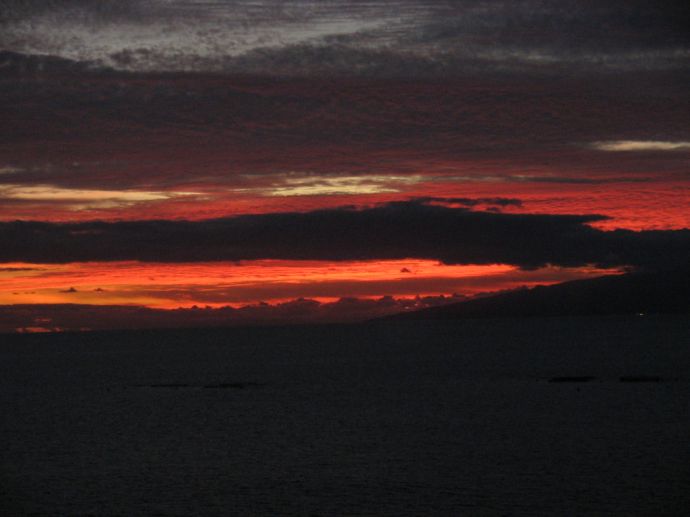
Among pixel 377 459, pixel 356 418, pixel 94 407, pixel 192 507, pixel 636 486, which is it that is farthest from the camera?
pixel 94 407

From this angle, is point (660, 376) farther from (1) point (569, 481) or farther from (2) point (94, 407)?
(1) point (569, 481)

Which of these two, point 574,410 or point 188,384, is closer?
point 574,410

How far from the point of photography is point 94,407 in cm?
8562

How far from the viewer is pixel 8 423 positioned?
73562mm

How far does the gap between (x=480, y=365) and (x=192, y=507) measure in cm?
11101

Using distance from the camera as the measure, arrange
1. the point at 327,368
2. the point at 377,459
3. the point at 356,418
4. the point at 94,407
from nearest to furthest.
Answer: the point at 377,459
the point at 356,418
the point at 94,407
the point at 327,368

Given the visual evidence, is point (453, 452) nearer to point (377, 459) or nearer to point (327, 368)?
point (377, 459)

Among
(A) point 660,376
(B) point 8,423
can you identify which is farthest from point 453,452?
(A) point 660,376

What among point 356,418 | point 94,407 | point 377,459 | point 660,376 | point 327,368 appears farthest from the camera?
point 327,368

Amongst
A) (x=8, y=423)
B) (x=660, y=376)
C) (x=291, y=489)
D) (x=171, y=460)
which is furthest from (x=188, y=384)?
(x=291, y=489)

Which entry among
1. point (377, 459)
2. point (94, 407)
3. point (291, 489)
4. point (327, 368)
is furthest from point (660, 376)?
point (291, 489)

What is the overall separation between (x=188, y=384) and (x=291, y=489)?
250ft

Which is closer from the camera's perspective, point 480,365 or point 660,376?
point 660,376

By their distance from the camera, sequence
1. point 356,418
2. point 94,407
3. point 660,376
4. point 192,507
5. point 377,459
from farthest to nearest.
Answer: point 660,376 < point 94,407 < point 356,418 < point 377,459 < point 192,507
